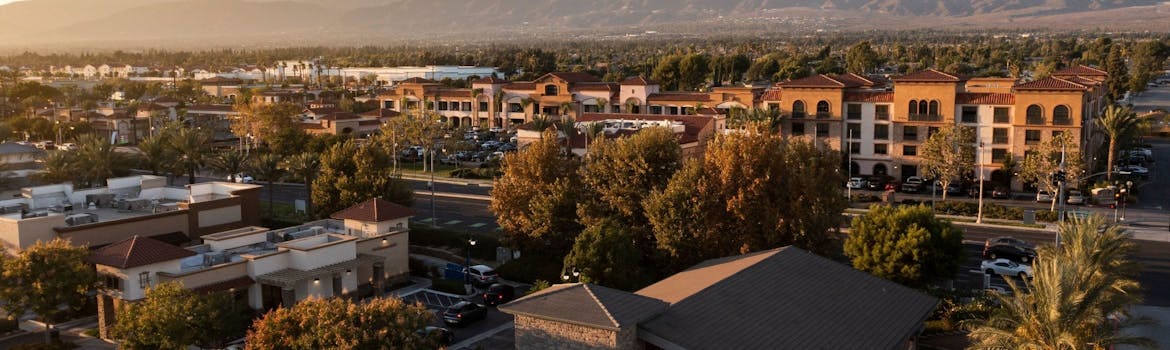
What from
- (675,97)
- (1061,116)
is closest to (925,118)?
(1061,116)

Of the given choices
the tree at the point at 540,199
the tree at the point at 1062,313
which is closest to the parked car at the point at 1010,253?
the tree at the point at 540,199

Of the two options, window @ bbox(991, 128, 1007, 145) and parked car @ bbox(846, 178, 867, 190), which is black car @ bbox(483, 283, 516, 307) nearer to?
parked car @ bbox(846, 178, 867, 190)

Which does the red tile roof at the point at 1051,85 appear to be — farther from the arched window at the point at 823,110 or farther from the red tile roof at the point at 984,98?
the arched window at the point at 823,110

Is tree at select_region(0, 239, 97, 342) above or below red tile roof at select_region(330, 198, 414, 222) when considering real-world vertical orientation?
below

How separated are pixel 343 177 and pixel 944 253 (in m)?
31.1

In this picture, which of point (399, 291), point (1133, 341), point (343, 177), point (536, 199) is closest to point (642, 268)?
point (536, 199)

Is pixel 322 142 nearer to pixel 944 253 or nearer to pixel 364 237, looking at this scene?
pixel 364 237

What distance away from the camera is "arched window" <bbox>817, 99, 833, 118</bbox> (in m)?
78.3

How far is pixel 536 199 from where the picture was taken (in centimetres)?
4759

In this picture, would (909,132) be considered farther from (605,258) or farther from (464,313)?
(464,313)

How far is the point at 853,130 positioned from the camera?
78.1 meters

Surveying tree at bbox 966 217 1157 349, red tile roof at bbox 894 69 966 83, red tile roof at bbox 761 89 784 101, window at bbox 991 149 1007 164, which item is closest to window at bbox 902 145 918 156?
red tile roof at bbox 894 69 966 83

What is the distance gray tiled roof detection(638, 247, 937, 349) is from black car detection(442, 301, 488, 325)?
917 centimetres

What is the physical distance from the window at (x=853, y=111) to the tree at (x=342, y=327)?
5709 cm
